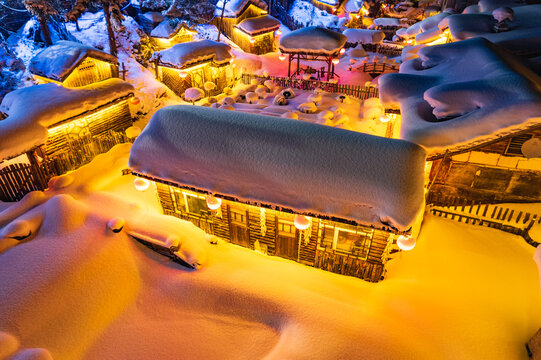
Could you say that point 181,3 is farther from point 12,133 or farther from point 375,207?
point 375,207

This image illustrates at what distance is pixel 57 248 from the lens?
9.16 metres

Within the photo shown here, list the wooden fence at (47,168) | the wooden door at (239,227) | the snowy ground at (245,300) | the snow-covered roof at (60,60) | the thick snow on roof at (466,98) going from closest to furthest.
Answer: the snowy ground at (245,300)
the thick snow on roof at (466,98)
the wooden door at (239,227)
the wooden fence at (47,168)
the snow-covered roof at (60,60)

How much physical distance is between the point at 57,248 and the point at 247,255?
20.2ft

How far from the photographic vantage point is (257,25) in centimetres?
3188

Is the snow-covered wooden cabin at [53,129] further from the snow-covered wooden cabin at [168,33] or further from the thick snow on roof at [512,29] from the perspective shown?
the thick snow on roof at [512,29]

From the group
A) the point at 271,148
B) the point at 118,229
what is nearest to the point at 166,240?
the point at 118,229

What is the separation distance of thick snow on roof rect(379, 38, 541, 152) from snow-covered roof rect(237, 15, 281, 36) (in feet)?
72.9

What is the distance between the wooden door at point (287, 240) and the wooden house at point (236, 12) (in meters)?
28.2

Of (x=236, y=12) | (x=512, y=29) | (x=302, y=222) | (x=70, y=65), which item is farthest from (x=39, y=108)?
(x=512, y=29)

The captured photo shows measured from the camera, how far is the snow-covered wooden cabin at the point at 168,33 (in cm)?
2744

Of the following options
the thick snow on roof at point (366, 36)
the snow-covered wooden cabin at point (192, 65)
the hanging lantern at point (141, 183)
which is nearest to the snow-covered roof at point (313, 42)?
the snow-covered wooden cabin at point (192, 65)

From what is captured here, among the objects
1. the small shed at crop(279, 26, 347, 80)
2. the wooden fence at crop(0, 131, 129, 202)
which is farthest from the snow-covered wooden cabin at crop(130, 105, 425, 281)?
the small shed at crop(279, 26, 347, 80)

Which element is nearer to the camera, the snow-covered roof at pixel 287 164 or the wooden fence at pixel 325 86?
the snow-covered roof at pixel 287 164

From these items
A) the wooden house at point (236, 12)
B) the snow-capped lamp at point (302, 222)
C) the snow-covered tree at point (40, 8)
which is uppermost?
→ the snow-covered tree at point (40, 8)
